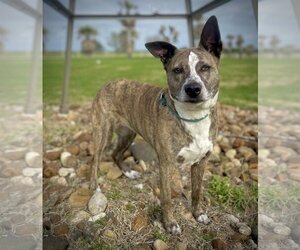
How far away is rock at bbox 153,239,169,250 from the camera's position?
0.90 metres

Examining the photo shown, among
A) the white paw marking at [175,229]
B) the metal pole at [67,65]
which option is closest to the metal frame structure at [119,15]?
the metal pole at [67,65]

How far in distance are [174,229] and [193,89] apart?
0.36 metres

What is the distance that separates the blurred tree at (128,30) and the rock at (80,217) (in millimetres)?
477

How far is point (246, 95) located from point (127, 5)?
54cm

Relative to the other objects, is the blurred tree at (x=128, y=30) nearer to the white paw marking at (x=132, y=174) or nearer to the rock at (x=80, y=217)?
the white paw marking at (x=132, y=174)

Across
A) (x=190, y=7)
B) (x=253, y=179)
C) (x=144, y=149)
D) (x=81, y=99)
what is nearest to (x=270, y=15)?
(x=190, y=7)

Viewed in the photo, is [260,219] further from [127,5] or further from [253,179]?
[127,5]

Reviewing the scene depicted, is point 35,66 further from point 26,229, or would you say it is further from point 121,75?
point 26,229

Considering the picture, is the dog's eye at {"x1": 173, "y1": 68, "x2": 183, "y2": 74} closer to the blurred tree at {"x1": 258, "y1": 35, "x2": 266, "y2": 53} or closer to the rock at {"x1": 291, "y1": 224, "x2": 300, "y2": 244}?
the blurred tree at {"x1": 258, "y1": 35, "x2": 266, "y2": 53}

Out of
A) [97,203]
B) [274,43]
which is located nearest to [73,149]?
[97,203]

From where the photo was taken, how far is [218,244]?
909 mm

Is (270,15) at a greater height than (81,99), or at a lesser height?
greater

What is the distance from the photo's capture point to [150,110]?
3.73 feet

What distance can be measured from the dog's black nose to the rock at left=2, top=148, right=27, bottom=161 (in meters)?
0.59
